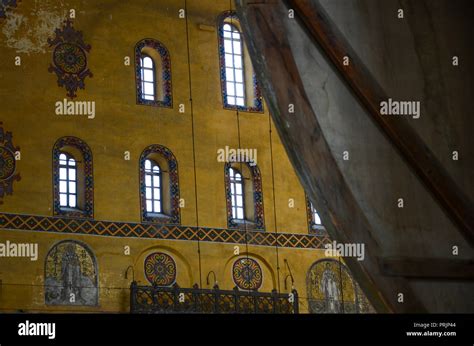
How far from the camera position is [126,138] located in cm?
1922

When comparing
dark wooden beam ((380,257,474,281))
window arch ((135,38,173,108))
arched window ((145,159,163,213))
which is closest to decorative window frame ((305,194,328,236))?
arched window ((145,159,163,213))

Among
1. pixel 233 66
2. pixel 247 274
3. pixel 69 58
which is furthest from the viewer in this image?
pixel 233 66

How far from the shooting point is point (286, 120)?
5.32m

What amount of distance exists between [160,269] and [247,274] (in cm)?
171

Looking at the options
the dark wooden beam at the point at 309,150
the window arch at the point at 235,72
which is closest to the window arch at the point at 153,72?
the window arch at the point at 235,72

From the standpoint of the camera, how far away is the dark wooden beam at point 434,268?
509cm

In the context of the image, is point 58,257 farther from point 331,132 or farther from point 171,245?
point 331,132

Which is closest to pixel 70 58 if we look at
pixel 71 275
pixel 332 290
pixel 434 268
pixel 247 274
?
pixel 71 275

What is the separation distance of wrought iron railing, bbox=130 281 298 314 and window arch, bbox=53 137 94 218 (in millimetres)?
1594

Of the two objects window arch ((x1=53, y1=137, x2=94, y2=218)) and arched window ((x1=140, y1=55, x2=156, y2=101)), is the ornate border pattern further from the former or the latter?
arched window ((x1=140, y1=55, x2=156, y2=101))

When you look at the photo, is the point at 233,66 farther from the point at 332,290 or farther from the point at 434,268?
the point at 434,268
